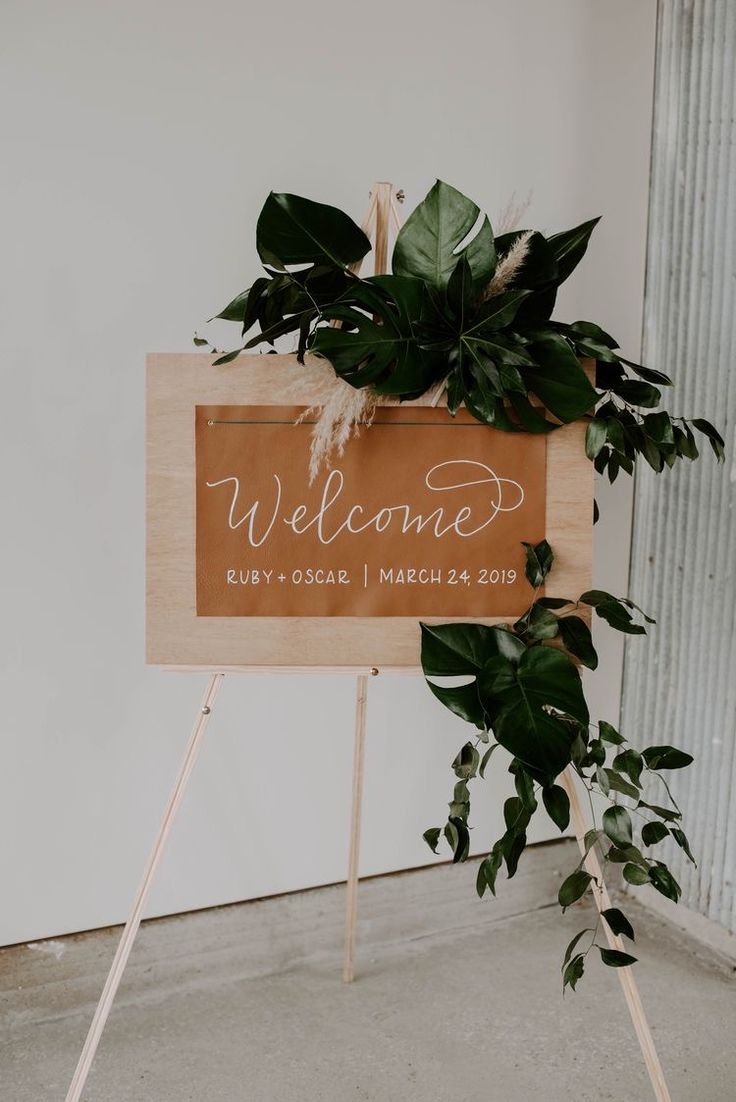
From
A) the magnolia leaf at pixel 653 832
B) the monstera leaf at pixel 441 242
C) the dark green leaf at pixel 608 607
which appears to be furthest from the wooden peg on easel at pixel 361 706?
the magnolia leaf at pixel 653 832

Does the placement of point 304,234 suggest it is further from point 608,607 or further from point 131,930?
point 131,930

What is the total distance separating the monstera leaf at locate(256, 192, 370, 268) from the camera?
1215mm

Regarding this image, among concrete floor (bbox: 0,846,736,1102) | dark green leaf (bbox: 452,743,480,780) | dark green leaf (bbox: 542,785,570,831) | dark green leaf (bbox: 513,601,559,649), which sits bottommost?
concrete floor (bbox: 0,846,736,1102)

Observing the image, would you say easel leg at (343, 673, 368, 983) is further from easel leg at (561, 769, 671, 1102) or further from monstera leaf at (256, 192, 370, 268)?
monstera leaf at (256, 192, 370, 268)

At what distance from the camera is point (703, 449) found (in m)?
1.89

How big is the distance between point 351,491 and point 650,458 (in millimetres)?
472

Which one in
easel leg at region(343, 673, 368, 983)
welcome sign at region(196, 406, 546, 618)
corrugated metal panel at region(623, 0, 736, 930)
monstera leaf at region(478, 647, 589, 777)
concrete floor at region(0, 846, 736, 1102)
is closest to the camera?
monstera leaf at region(478, 647, 589, 777)

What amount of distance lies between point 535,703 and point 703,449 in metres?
0.94

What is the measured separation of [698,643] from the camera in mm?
1941

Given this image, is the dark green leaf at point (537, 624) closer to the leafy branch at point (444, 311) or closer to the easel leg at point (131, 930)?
the leafy branch at point (444, 311)

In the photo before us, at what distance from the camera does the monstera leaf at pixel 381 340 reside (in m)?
1.17

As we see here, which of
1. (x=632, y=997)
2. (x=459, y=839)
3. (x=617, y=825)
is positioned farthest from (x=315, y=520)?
(x=632, y=997)

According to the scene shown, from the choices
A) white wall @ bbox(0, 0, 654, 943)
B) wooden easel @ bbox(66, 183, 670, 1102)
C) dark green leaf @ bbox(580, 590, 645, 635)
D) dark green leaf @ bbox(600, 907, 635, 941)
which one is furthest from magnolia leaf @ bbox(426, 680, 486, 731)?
white wall @ bbox(0, 0, 654, 943)

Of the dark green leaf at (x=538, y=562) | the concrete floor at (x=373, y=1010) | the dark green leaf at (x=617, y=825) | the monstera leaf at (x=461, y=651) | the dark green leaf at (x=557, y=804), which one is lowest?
the concrete floor at (x=373, y=1010)
